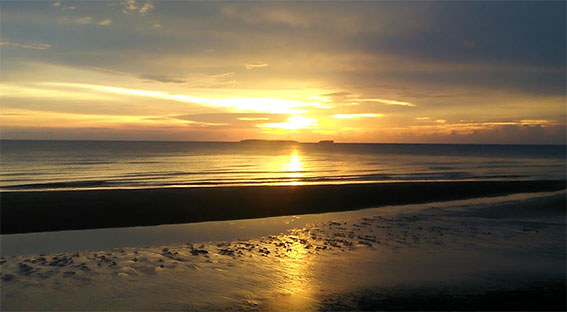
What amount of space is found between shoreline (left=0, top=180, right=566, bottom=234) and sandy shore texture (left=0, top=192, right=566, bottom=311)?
611cm

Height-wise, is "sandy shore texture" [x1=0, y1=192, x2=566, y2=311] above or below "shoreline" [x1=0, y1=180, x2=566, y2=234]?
below

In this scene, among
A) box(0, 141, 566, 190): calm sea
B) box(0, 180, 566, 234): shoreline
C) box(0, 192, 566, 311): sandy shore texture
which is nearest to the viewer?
box(0, 192, 566, 311): sandy shore texture

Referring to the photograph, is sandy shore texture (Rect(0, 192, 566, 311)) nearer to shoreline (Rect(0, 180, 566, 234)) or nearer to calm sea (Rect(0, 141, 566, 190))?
shoreline (Rect(0, 180, 566, 234))

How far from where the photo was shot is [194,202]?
26.9 meters

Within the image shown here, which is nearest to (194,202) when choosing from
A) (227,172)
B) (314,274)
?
(314,274)

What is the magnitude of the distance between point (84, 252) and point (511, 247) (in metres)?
15.4

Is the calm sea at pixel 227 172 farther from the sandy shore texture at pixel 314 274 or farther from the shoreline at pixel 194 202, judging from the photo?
the sandy shore texture at pixel 314 274

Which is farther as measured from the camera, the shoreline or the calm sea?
the calm sea

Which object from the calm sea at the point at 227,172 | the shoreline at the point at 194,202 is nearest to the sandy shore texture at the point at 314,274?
the shoreline at the point at 194,202

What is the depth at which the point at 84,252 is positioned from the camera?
49.7 ft

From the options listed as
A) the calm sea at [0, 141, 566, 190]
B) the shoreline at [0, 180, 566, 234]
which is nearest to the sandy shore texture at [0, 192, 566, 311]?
the shoreline at [0, 180, 566, 234]

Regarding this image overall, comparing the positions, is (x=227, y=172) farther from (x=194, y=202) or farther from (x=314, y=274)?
(x=314, y=274)

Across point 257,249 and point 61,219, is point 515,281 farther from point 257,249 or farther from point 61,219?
point 61,219

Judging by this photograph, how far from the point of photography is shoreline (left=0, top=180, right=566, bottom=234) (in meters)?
21.4
